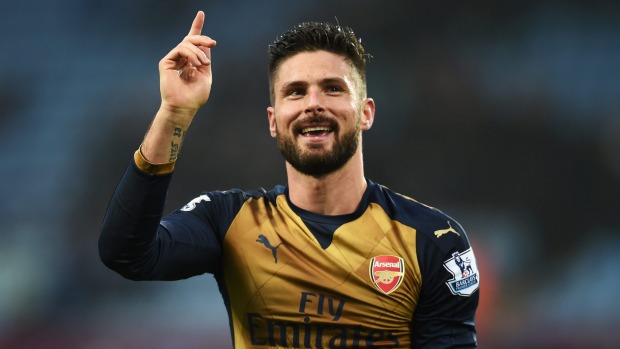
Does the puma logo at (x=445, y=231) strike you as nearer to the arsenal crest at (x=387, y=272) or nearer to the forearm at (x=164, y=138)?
the arsenal crest at (x=387, y=272)

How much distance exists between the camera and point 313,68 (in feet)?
10.5

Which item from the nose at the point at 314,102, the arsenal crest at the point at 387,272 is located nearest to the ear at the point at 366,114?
the nose at the point at 314,102

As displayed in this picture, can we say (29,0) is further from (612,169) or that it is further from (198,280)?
(612,169)

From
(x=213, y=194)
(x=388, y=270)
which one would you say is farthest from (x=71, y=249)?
(x=388, y=270)

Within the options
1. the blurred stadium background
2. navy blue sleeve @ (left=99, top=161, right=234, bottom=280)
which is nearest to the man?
navy blue sleeve @ (left=99, top=161, right=234, bottom=280)

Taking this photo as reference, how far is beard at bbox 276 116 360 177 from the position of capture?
3.09 metres

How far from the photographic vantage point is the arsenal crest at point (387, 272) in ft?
10.2

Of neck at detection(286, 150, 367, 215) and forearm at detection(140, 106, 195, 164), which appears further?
neck at detection(286, 150, 367, 215)

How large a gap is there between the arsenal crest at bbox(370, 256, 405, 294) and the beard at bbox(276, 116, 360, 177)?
0.43m

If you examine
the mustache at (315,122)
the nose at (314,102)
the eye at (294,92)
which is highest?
the eye at (294,92)

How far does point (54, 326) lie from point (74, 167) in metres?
1.65

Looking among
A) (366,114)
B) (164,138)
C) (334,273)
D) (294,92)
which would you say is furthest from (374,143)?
(164,138)

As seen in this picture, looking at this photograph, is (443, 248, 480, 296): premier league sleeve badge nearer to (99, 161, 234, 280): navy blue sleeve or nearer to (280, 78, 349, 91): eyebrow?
(280, 78, 349, 91): eyebrow

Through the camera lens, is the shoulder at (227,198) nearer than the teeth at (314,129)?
No
